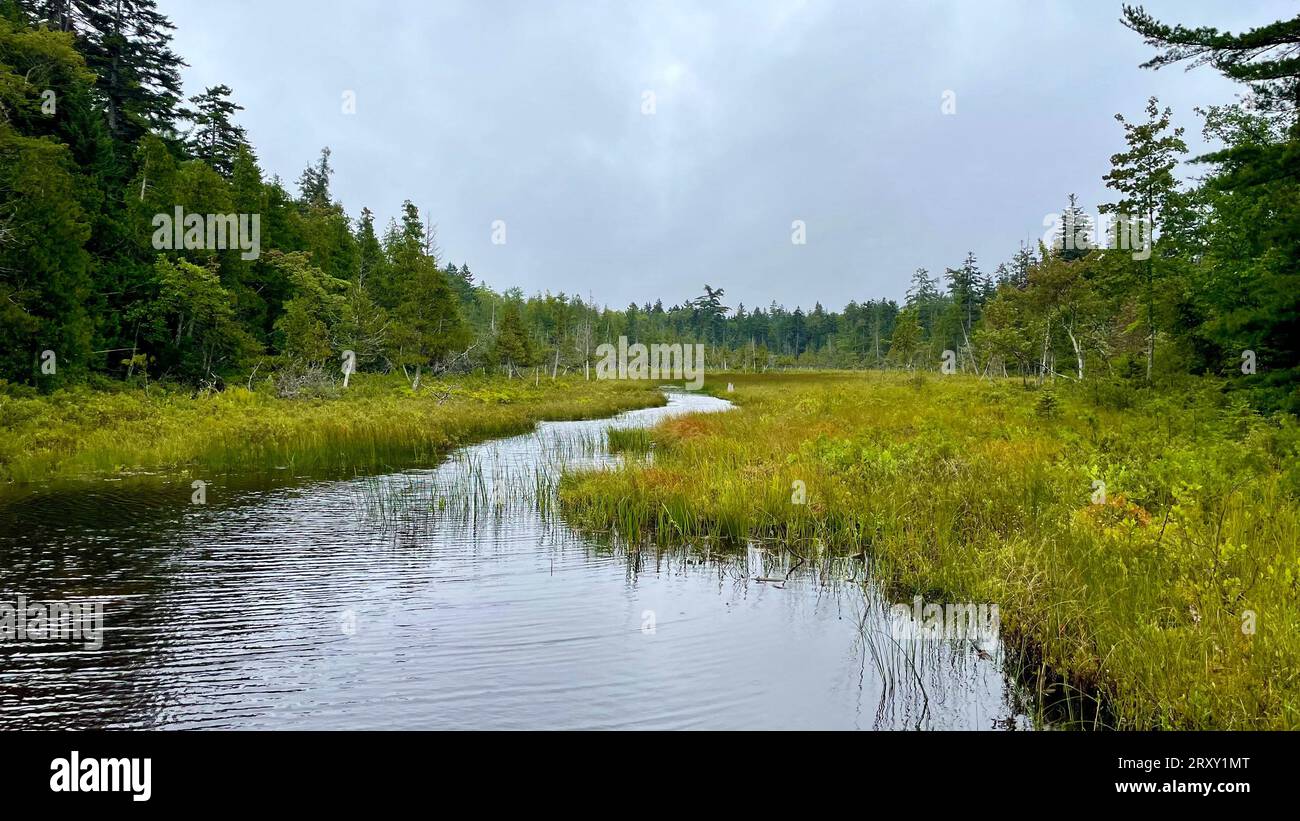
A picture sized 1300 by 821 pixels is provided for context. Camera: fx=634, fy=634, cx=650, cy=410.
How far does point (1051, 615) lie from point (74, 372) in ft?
105

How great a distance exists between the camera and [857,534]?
9812 millimetres

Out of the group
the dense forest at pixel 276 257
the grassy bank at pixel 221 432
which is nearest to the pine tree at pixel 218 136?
the dense forest at pixel 276 257

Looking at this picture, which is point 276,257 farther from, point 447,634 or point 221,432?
point 447,634

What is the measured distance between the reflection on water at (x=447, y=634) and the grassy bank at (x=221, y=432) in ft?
17.0

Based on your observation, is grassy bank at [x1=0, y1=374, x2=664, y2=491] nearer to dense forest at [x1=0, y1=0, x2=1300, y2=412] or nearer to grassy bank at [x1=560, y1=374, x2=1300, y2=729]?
dense forest at [x1=0, y1=0, x2=1300, y2=412]

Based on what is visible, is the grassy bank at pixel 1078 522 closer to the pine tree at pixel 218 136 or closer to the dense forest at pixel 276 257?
the dense forest at pixel 276 257

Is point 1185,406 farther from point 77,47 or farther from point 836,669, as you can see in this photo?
point 77,47

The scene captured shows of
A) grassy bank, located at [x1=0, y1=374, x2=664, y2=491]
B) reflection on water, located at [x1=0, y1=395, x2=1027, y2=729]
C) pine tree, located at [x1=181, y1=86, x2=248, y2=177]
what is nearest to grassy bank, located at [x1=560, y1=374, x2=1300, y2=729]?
reflection on water, located at [x1=0, y1=395, x2=1027, y2=729]

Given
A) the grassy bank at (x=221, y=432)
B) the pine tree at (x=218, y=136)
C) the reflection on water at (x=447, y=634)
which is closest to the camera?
the reflection on water at (x=447, y=634)

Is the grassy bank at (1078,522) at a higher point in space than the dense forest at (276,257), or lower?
lower

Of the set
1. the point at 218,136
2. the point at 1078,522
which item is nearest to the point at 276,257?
the point at 218,136

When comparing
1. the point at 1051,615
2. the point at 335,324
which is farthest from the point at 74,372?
the point at 1051,615

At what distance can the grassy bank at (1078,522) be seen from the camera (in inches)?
186

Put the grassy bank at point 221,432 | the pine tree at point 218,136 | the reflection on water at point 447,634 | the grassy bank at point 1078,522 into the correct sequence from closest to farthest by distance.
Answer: the grassy bank at point 1078,522
the reflection on water at point 447,634
the grassy bank at point 221,432
the pine tree at point 218,136
